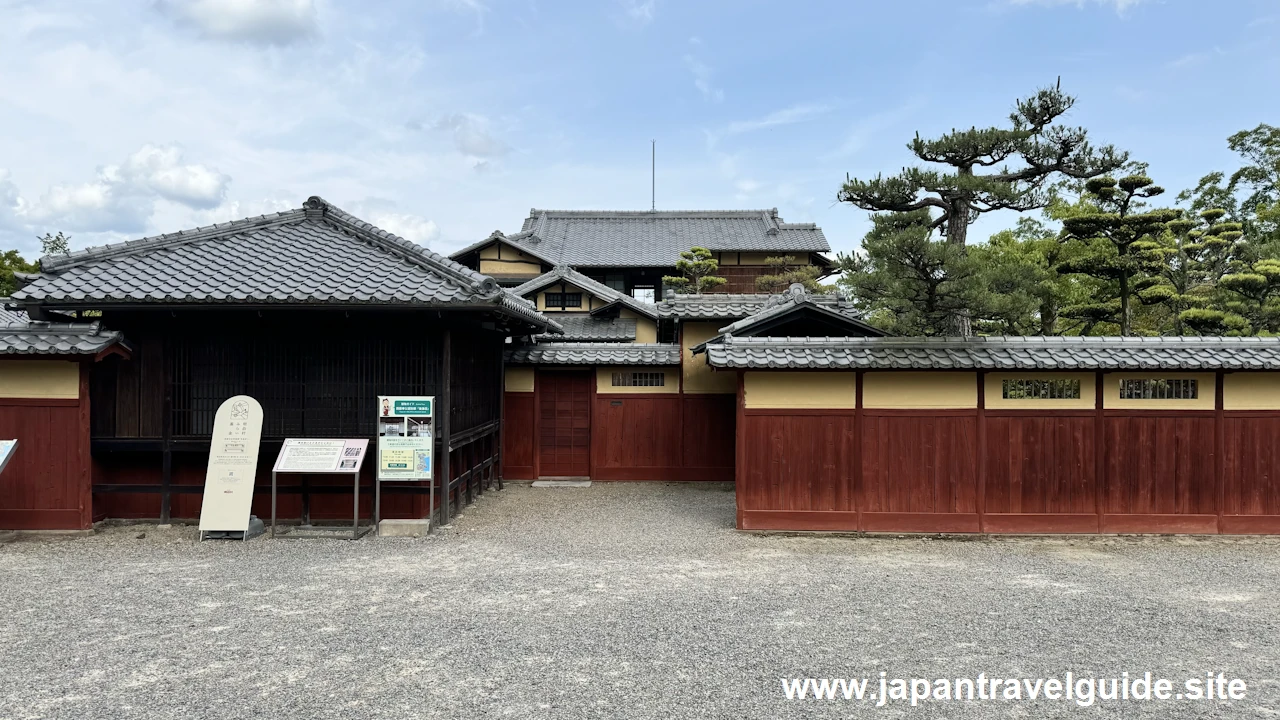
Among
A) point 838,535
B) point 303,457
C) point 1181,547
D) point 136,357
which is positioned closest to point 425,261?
point 303,457

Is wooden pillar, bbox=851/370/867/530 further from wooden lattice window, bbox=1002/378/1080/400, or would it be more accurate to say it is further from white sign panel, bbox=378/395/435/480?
white sign panel, bbox=378/395/435/480

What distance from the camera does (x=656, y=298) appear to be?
27953 mm

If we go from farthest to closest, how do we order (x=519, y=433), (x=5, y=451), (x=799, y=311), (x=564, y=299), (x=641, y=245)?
(x=641, y=245) → (x=564, y=299) → (x=519, y=433) → (x=799, y=311) → (x=5, y=451)

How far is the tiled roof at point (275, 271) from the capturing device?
28.9ft

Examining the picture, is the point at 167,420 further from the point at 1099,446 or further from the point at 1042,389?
the point at 1099,446

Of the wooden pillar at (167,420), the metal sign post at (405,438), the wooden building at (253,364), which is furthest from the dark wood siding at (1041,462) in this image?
the wooden pillar at (167,420)

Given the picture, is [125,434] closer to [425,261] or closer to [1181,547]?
[425,261]

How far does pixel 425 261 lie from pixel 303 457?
3058mm

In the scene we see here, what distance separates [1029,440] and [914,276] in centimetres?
272

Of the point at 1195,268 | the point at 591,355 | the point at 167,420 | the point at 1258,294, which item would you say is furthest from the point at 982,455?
the point at 167,420

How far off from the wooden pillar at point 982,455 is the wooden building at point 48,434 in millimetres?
11430

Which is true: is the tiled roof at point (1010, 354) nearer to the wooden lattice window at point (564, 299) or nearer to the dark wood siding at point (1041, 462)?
the dark wood siding at point (1041, 462)

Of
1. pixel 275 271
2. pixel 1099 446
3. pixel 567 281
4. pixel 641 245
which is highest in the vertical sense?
pixel 641 245

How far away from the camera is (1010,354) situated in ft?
30.5
